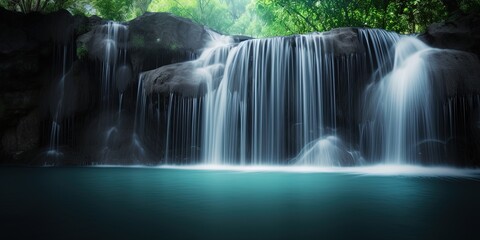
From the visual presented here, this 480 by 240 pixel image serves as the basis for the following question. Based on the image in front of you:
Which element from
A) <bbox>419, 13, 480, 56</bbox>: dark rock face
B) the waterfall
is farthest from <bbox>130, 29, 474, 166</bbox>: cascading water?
the waterfall

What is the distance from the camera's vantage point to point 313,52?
1207cm

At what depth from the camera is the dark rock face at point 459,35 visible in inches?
474

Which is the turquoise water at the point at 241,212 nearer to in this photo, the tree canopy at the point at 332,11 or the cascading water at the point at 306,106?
the cascading water at the point at 306,106

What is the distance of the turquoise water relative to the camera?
2.81 m

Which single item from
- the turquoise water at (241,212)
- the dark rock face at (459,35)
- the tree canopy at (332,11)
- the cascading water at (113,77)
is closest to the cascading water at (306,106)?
the dark rock face at (459,35)

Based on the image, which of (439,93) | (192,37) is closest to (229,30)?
(192,37)

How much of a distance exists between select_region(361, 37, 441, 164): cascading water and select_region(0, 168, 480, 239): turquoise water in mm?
5137

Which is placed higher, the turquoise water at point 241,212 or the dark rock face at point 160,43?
the dark rock face at point 160,43

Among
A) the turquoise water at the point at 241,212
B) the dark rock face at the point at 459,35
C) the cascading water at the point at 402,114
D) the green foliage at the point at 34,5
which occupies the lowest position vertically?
the turquoise water at the point at 241,212

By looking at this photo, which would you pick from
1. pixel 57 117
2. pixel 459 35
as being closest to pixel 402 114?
pixel 459 35

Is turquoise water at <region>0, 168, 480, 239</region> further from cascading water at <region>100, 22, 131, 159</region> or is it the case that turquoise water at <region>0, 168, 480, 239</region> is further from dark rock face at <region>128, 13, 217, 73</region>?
dark rock face at <region>128, 13, 217, 73</region>

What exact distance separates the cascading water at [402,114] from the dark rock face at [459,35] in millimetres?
1320

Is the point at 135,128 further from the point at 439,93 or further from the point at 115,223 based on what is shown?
the point at 115,223

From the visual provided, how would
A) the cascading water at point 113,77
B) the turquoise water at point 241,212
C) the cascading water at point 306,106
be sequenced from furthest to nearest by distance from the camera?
the cascading water at point 113,77 < the cascading water at point 306,106 < the turquoise water at point 241,212
